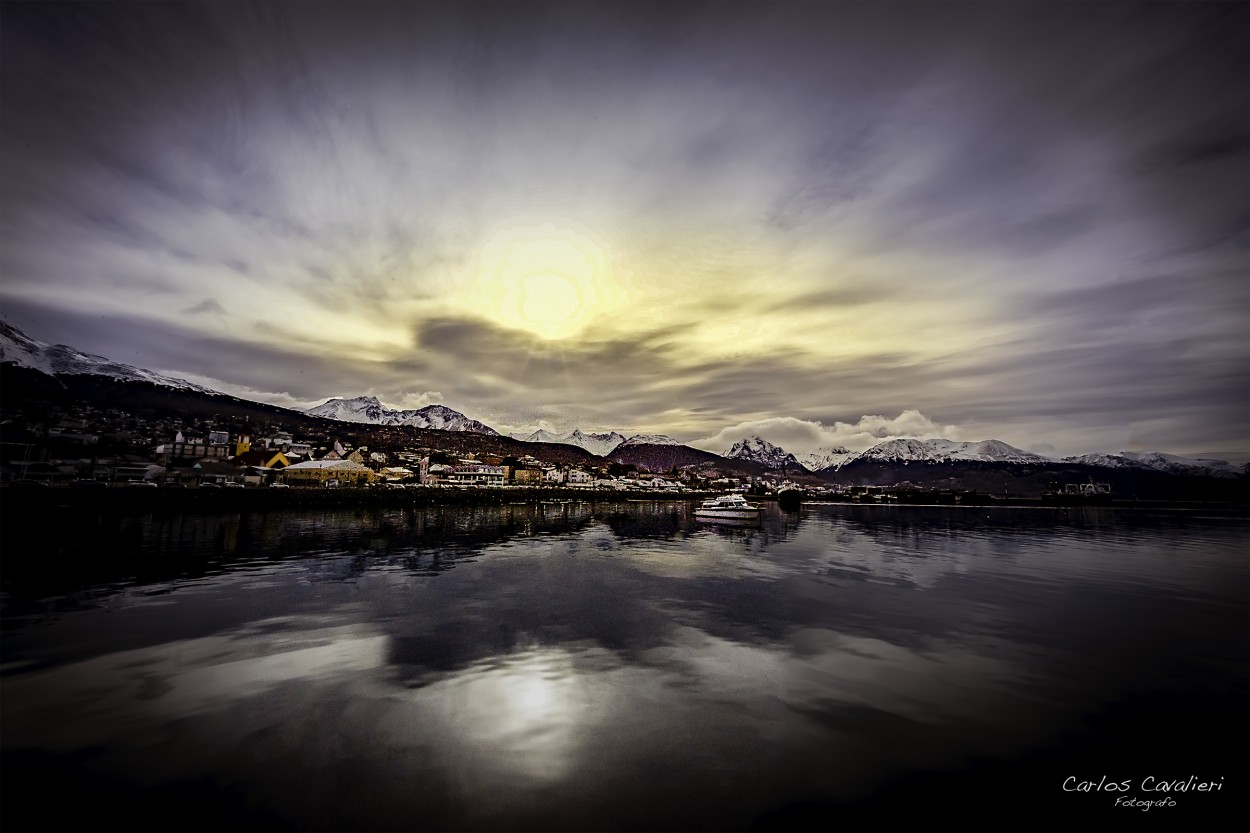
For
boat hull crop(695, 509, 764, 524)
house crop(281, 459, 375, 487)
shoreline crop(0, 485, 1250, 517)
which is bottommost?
boat hull crop(695, 509, 764, 524)

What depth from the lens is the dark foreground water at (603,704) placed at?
827cm

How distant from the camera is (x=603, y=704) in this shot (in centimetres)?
1203

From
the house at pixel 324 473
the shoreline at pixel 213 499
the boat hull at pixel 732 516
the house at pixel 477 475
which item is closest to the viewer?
the shoreline at pixel 213 499

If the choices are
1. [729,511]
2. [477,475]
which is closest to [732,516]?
[729,511]

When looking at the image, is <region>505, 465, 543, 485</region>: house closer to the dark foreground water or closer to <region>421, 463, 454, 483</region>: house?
<region>421, 463, 454, 483</region>: house

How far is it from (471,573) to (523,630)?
12941 mm

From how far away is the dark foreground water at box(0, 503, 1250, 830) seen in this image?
827 centimetres

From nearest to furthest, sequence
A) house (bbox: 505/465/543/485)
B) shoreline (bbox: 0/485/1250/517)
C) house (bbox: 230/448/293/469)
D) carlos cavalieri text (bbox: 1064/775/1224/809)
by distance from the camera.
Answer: carlos cavalieri text (bbox: 1064/775/1224/809) → shoreline (bbox: 0/485/1250/517) → house (bbox: 230/448/293/469) → house (bbox: 505/465/543/485)

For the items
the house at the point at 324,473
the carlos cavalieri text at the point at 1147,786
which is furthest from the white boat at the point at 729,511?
the house at the point at 324,473

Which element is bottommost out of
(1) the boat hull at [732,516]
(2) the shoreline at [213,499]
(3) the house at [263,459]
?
(1) the boat hull at [732,516]

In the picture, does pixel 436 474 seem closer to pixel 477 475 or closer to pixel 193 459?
pixel 477 475

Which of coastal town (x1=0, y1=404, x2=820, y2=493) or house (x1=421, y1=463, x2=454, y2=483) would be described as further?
house (x1=421, y1=463, x2=454, y2=483)

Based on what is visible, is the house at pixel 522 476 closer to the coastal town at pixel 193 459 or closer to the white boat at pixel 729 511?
the coastal town at pixel 193 459

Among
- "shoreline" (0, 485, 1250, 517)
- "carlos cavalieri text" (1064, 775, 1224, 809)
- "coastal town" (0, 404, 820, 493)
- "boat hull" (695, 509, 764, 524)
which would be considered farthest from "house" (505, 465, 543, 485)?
"carlos cavalieri text" (1064, 775, 1224, 809)
